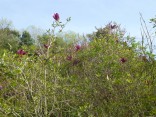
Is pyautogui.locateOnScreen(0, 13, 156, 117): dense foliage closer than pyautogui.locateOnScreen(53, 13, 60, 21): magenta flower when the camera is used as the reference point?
Yes

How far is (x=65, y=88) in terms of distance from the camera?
4.41m

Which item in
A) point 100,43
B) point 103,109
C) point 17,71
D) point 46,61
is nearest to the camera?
point 17,71

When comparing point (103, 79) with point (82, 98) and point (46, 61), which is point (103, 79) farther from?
point (46, 61)

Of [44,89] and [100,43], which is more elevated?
[100,43]

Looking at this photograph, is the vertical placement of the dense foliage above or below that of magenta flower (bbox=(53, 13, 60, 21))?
below

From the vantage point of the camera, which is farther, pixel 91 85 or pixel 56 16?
pixel 56 16

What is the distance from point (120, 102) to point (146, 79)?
0.45m

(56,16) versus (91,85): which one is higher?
(56,16)

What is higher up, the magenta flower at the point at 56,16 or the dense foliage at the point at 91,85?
the magenta flower at the point at 56,16

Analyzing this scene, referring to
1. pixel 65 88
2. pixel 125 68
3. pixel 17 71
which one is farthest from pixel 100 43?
pixel 17 71

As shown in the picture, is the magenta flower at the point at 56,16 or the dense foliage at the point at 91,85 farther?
the magenta flower at the point at 56,16

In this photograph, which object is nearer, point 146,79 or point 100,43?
point 146,79

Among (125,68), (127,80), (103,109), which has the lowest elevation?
(103,109)

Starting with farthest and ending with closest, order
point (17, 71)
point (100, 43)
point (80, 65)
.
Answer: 1. point (80, 65)
2. point (100, 43)
3. point (17, 71)
